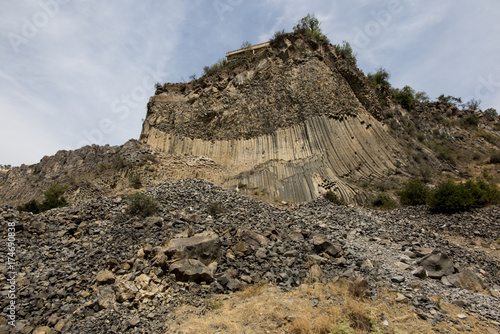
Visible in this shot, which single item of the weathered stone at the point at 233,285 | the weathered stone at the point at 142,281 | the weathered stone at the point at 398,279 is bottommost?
the weathered stone at the point at 398,279

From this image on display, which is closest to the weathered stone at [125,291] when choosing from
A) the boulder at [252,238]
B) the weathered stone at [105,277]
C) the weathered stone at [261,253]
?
the weathered stone at [105,277]

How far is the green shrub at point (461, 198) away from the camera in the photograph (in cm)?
1238

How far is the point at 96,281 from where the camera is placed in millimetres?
6539

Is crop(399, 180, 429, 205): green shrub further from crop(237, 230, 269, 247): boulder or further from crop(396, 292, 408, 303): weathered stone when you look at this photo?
crop(396, 292, 408, 303): weathered stone

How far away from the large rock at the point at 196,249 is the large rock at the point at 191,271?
0.21 metres

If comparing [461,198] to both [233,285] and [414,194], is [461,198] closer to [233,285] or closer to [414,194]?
[414,194]

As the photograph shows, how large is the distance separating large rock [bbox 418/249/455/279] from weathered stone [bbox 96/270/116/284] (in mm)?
7342

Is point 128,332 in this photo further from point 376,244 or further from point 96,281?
point 376,244

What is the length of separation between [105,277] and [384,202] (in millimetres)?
12621

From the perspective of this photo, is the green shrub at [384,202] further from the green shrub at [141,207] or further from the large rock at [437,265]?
the green shrub at [141,207]

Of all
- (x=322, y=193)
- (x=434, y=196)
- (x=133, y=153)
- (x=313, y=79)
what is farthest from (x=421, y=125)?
(x=133, y=153)

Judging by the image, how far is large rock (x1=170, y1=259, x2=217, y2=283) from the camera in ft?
22.4

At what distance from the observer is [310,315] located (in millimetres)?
5648

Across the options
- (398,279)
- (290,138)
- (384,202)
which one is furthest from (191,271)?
(290,138)
